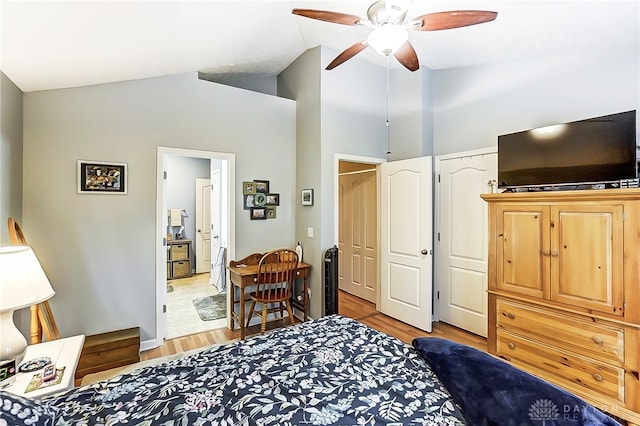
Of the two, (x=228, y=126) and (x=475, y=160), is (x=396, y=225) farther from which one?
(x=228, y=126)

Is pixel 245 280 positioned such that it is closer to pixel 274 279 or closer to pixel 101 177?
pixel 274 279

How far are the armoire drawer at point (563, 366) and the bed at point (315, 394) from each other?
1279 mm

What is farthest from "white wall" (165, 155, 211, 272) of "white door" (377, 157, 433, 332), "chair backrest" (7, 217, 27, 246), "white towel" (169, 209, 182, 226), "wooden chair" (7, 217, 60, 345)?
"white door" (377, 157, 433, 332)

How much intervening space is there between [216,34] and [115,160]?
1548mm

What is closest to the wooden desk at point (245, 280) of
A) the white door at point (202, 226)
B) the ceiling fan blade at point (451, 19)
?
the ceiling fan blade at point (451, 19)

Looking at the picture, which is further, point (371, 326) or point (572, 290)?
point (371, 326)

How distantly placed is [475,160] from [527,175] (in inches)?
31.0

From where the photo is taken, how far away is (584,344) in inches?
77.9

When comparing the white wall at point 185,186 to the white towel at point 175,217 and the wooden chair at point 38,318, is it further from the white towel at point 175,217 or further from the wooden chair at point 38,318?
the wooden chair at point 38,318

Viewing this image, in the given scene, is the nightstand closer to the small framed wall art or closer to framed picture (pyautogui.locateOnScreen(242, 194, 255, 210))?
framed picture (pyautogui.locateOnScreen(242, 194, 255, 210))

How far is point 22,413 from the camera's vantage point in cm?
93

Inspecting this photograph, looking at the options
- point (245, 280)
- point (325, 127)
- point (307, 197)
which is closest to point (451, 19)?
point (325, 127)

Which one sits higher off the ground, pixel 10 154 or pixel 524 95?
pixel 524 95

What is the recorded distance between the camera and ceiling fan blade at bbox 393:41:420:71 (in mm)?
2004
